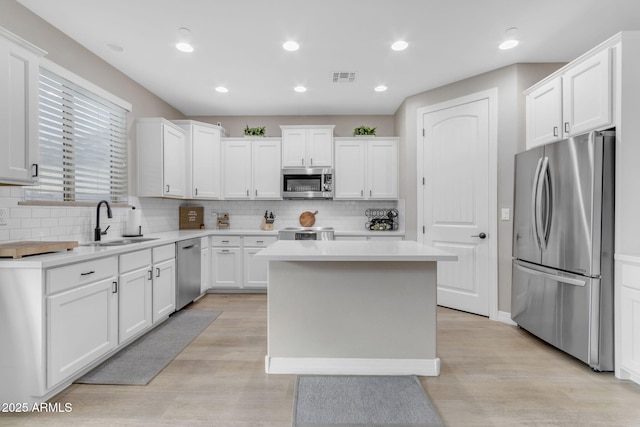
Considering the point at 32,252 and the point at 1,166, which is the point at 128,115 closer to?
the point at 1,166

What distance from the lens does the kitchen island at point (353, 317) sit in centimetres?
230

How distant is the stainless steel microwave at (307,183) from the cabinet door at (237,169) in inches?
23.1

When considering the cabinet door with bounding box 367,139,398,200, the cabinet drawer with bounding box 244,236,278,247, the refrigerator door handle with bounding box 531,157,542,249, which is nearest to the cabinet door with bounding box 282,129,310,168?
the cabinet door with bounding box 367,139,398,200

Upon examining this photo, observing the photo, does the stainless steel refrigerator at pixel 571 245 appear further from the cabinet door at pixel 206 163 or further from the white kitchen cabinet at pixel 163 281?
the cabinet door at pixel 206 163

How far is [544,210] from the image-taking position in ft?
8.89

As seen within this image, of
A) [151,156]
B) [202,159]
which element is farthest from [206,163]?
[151,156]

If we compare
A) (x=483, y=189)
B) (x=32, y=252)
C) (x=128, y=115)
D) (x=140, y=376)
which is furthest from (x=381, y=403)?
(x=128, y=115)

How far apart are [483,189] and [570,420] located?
2292 mm

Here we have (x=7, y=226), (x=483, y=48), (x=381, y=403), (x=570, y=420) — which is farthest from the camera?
(x=483, y=48)

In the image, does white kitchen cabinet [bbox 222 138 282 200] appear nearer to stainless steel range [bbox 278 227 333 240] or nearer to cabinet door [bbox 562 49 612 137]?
stainless steel range [bbox 278 227 333 240]

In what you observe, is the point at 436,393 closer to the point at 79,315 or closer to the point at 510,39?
the point at 79,315

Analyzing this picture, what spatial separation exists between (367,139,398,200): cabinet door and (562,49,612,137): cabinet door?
2232 mm

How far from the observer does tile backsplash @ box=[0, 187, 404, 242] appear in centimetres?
236

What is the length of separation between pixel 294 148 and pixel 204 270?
2.16 m
